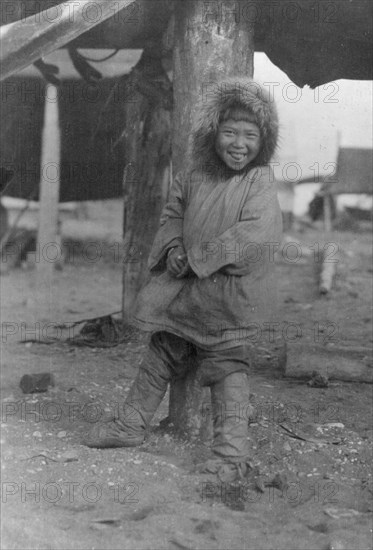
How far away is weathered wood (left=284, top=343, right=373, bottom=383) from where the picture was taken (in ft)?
17.0

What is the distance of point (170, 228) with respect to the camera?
3.51 metres

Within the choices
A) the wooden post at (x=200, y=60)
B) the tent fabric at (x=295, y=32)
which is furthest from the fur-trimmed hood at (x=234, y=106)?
the tent fabric at (x=295, y=32)

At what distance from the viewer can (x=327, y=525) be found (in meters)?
2.94

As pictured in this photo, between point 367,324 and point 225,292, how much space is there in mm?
4116

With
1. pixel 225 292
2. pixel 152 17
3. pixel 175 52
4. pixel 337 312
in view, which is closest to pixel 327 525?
pixel 225 292

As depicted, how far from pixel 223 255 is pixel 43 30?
118 cm

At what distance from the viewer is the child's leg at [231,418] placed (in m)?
3.39

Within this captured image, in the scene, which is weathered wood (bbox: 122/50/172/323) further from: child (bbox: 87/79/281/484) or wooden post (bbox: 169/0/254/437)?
child (bbox: 87/79/281/484)

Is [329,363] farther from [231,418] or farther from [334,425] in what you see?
[231,418]

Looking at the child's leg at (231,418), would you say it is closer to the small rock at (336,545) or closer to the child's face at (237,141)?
the small rock at (336,545)

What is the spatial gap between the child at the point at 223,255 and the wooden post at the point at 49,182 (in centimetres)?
508

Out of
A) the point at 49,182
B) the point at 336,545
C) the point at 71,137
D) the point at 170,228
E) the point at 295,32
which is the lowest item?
the point at 336,545

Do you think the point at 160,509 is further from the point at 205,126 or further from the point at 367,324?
the point at 367,324

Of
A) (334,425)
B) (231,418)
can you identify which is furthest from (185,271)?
Result: (334,425)
